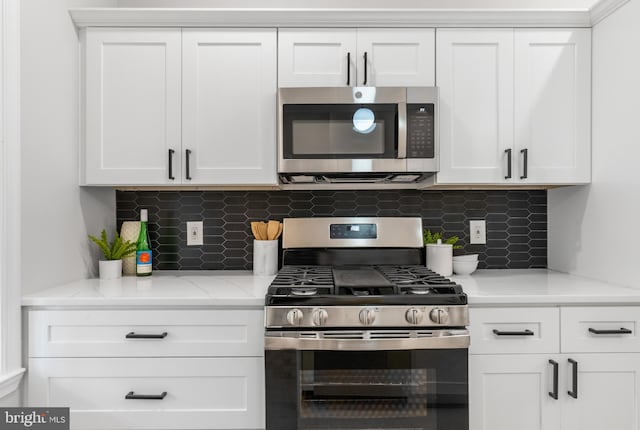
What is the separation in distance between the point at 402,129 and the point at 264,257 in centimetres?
92

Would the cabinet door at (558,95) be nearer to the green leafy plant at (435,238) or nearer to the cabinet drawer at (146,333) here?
the green leafy plant at (435,238)

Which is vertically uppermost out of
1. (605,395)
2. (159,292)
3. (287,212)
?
(287,212)

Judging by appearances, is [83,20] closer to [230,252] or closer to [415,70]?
[230,252]

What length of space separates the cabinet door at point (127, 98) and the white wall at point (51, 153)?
80mm

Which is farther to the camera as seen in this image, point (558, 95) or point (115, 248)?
point (115, 248)

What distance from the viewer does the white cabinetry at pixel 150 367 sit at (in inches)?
64.2

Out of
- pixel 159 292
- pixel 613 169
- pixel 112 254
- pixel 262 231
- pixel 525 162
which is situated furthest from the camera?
pixel 262 231

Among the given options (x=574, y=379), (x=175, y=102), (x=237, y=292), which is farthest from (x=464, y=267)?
(x=175, y=102)

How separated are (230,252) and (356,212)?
2.38ft

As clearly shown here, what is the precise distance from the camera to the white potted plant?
206cm

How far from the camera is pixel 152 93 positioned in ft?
6.52

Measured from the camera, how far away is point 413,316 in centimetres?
156

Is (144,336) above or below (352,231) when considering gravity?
below

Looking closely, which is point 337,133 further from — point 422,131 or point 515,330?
point 515,330
